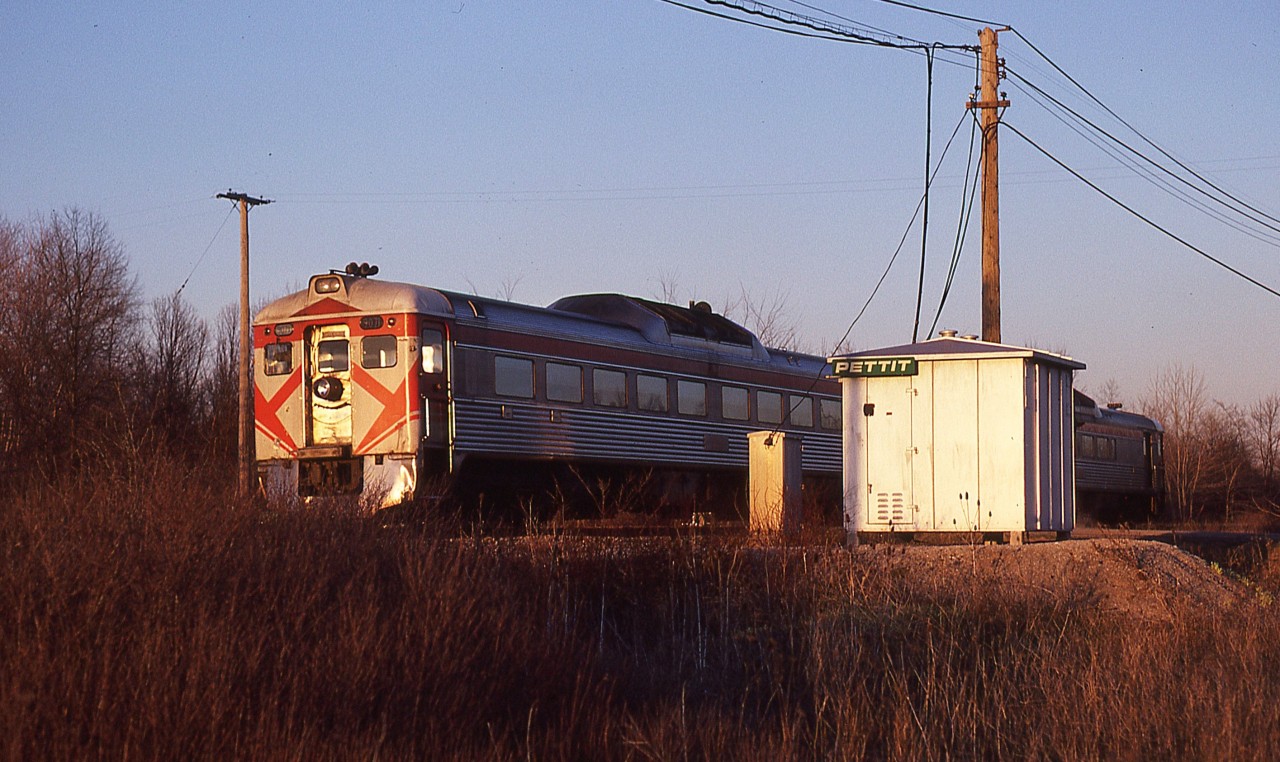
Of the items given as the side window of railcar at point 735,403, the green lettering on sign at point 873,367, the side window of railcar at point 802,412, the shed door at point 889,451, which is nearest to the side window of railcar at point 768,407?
the side window of railcar at point 735,403

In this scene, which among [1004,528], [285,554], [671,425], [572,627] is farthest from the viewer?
[671,425]

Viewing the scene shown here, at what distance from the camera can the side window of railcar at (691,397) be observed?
71.9 feet

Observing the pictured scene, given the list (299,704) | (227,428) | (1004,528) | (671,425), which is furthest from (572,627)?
(227,428)

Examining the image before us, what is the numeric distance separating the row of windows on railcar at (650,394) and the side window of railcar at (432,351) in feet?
3.01

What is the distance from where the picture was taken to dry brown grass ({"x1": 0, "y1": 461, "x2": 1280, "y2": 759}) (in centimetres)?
646

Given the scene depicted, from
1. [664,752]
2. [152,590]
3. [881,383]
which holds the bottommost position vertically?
[664,752]

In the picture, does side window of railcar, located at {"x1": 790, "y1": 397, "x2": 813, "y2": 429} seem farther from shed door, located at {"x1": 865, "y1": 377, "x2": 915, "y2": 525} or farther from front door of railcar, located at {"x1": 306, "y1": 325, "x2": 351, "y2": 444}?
front door of railcar, located at {"x1": 306, "y1": 325, "x2": 351, "y2": 444}

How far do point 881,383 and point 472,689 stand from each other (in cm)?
1018

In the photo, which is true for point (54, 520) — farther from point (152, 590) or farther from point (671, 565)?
point (671, 565)

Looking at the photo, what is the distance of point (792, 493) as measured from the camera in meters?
18.1

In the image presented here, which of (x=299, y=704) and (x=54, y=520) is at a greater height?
(x=54, y=520)

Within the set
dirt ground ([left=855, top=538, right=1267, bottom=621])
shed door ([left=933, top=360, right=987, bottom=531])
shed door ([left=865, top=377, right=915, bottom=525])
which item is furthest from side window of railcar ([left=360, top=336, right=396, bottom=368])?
dirt ground ([left=855, top=538, right=1267, bottom=621])

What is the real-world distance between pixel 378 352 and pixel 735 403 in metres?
7.58

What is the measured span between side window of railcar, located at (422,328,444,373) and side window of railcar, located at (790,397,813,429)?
Result: 9.16 m
